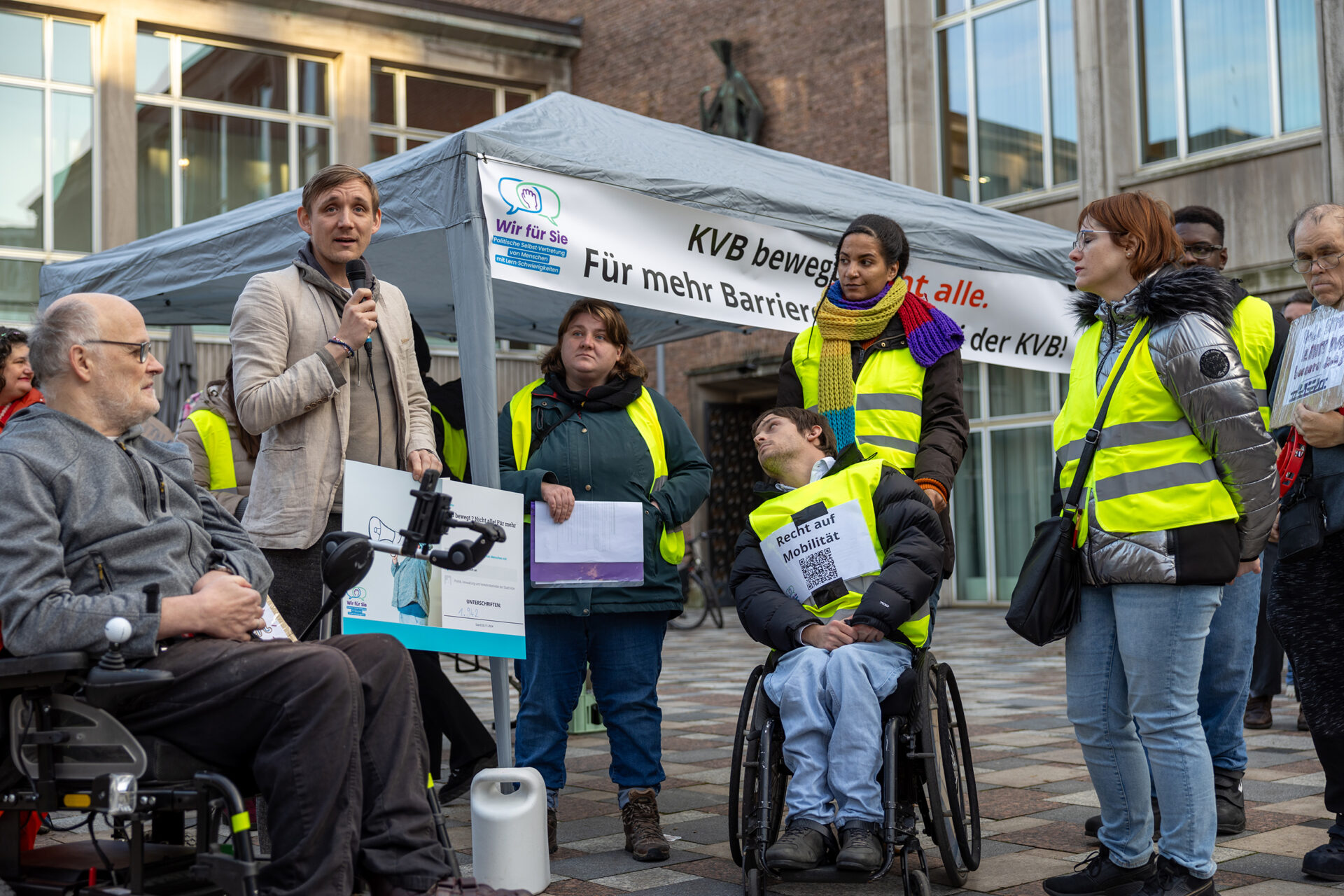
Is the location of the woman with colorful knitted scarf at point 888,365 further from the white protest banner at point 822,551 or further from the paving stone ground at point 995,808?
the paving stone ground at point 995,808

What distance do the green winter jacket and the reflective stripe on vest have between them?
4.55 feet

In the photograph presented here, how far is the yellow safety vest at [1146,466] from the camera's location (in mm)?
3393

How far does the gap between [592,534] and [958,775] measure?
143 centimetres

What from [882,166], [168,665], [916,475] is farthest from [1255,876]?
[882,166]

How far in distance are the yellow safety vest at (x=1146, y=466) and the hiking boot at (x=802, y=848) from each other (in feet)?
3.48

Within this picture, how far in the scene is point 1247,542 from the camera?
135 inches

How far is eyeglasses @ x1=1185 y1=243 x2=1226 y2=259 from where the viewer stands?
478 cm

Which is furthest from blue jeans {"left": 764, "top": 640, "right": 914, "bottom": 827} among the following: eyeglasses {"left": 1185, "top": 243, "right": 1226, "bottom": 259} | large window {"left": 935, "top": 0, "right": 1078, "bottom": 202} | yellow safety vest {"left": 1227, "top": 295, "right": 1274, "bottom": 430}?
large window {"left": 935, "top": 0, "right": 1078, "bottom": 202}

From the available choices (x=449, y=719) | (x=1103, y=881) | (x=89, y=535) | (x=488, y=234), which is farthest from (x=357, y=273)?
(x=1103, y=881)

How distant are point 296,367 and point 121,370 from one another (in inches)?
33.2

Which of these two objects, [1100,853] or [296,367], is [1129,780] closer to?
[1100,853]

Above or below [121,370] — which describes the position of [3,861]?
below

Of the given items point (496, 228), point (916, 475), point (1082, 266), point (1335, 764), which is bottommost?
point (1335, 764)

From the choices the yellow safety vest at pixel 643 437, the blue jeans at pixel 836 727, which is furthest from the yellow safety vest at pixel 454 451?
the blue jeans at pixel 836 727
